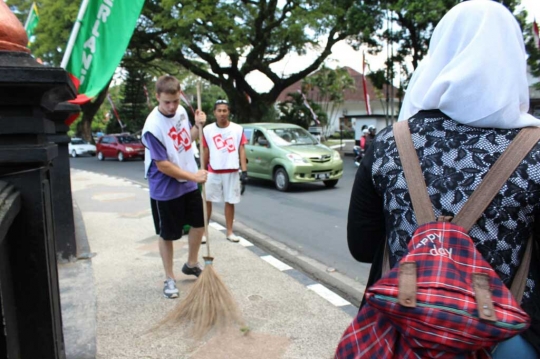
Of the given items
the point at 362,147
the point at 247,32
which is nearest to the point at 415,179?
the point at 362,147

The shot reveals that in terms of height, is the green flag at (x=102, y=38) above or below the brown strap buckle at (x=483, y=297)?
above

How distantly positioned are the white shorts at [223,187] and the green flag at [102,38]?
2.24m

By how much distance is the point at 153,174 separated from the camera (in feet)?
13.7

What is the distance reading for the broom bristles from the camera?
358cm

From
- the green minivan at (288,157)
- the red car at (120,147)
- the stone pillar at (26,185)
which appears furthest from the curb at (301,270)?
the red car at (120,147)

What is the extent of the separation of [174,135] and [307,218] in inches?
172

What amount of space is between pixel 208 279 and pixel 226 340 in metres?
0.55

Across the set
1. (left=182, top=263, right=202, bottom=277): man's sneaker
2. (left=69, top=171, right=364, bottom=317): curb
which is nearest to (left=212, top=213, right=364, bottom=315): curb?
(left=69, top=171, right=364, bottom=317): curb

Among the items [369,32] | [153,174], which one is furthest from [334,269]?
[369,32]

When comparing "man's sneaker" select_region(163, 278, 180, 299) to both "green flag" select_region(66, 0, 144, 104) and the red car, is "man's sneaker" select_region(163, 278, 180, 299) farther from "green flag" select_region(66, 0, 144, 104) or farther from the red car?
the red car

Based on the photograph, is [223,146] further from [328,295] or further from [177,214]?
[328,295]

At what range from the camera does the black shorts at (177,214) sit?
4133mm

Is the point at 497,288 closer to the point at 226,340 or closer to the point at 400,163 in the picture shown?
the point at 400,163

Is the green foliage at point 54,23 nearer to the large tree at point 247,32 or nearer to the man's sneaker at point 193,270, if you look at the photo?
the large tree at point 247,32
